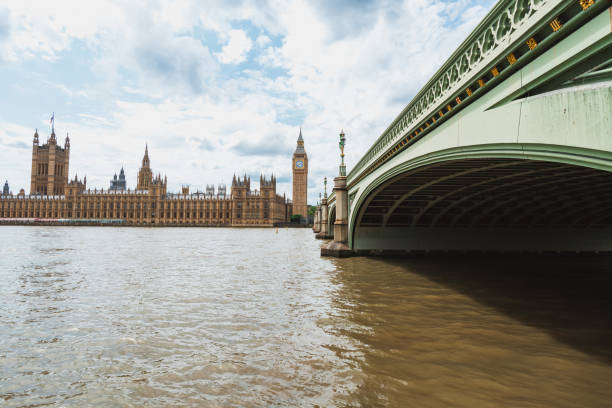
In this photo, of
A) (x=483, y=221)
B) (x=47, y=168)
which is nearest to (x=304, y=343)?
(x=483, y=221)

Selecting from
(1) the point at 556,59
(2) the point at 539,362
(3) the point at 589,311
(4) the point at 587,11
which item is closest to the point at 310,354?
(2) the point at 539,362

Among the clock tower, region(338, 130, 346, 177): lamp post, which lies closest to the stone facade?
the clock tower

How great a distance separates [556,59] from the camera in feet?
13.4

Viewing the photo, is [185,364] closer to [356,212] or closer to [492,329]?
[492,329]

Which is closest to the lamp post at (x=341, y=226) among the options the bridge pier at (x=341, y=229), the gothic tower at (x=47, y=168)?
the bridge pier at (x=341, y=229)

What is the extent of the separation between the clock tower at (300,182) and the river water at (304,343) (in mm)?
124569

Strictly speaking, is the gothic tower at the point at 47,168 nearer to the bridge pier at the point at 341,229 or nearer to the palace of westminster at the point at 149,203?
the palace of westminster at the point at 149,203

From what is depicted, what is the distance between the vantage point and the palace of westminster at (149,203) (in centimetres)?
12112

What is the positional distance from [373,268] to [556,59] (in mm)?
12989

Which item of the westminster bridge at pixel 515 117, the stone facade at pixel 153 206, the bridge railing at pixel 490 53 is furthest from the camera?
the stone facade at pixel 153 206

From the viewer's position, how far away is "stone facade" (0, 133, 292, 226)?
4761 inches

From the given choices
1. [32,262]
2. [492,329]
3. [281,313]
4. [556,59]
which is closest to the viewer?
[556,59]

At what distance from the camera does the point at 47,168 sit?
14425 centimetres

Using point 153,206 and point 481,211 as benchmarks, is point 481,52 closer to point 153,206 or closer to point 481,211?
point 481,211
